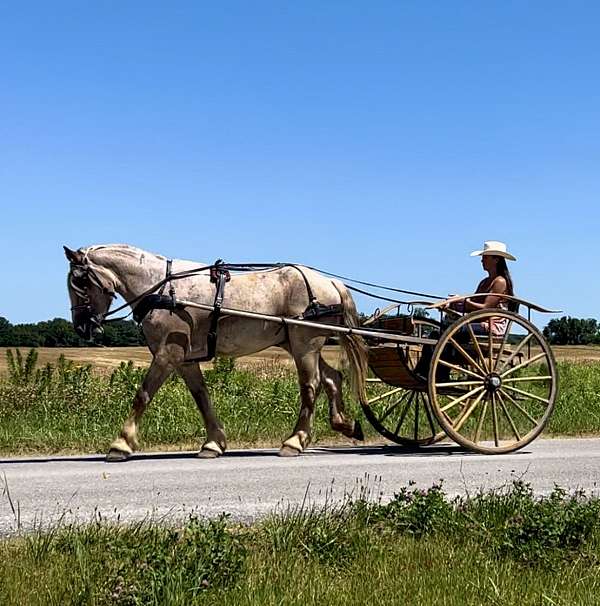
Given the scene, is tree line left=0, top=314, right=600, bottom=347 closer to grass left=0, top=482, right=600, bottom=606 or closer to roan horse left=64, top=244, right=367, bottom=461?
roan horse left=64, top=244, right=367, bottom=461

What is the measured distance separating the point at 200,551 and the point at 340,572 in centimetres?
72

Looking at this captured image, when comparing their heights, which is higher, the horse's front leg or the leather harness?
the leather harness

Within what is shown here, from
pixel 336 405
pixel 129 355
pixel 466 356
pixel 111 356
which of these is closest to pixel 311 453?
pixel 336 405

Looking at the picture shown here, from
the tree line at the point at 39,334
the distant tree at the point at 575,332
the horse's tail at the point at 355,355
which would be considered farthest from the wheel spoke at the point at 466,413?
the distant tree at the point at 575,332

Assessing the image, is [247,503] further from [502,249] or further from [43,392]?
[43,392]

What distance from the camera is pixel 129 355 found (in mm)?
26188

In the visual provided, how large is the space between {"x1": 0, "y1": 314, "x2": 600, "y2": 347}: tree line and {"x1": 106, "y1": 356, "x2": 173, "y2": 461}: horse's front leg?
55 cm

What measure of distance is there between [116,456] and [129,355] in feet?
58.6

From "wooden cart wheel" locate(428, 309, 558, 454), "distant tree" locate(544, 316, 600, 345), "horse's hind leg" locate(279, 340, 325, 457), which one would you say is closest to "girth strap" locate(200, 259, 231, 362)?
"horse's hind leg" locate(279, 340, 325, 457)

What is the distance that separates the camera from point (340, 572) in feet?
15.9

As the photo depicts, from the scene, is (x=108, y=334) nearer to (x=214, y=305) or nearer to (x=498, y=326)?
(x=214, y=305)

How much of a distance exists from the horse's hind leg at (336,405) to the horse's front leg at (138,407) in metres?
1.74

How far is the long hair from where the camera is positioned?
9898mm

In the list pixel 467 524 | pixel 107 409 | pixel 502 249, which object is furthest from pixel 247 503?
pixel 107 409
